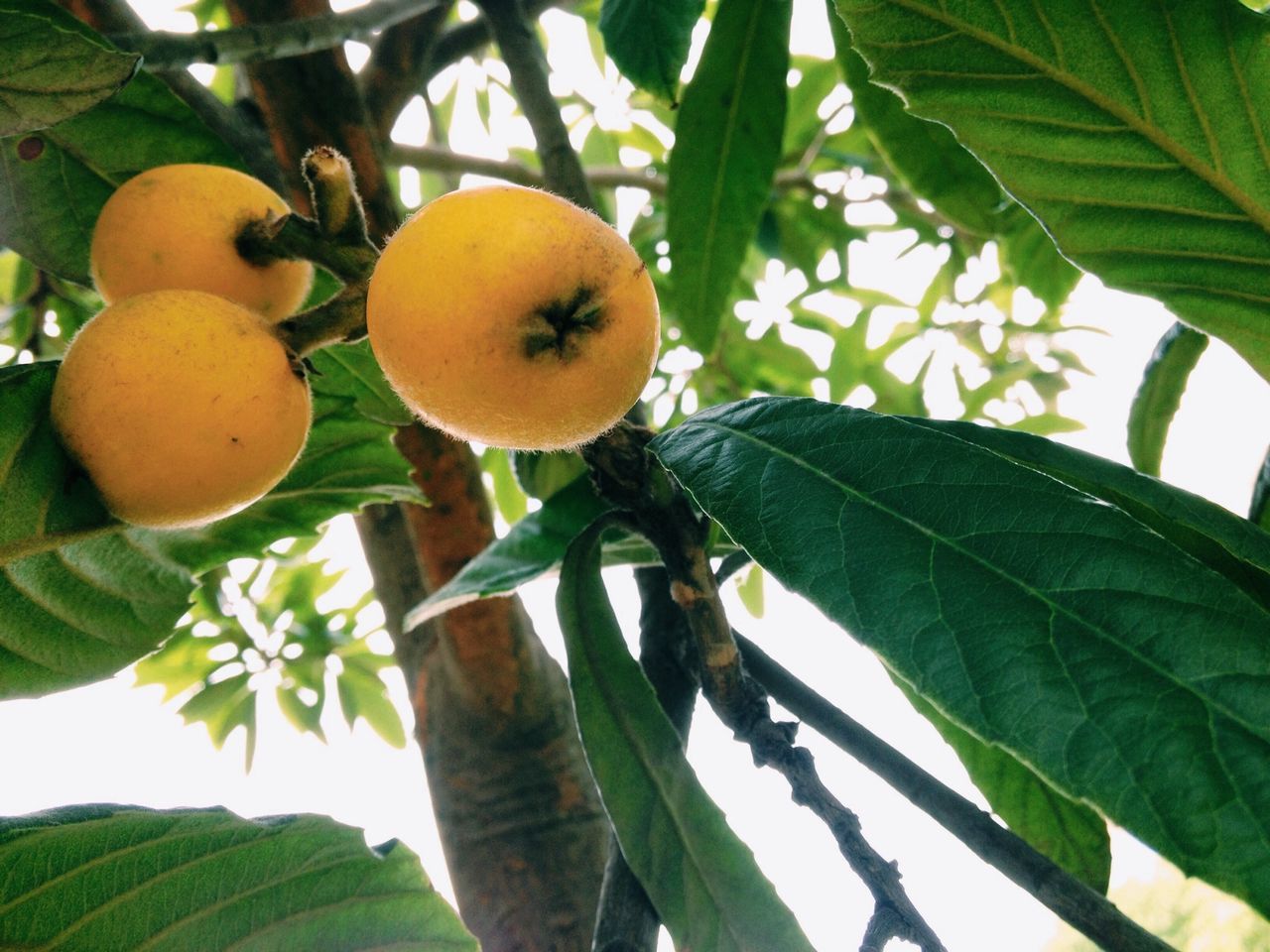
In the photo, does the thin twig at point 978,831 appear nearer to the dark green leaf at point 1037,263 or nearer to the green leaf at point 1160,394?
the green leaf at point 1160,394

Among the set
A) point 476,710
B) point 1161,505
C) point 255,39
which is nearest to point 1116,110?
point 1161,505

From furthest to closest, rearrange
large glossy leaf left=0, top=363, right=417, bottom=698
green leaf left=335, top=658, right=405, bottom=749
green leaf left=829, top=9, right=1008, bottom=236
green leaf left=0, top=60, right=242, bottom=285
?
green leaf left=335, top=658, right=405, bottom=749
green leaf left=829, top=9, right=1008, bottom=236
green leaf left=0, top=60, right=242, bottom=285
large glossy leaf left=0, top=363, right=417, bottom=698

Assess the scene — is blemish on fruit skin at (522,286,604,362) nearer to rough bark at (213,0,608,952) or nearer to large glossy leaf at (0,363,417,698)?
large glossy leaf at (0,363,417,698)

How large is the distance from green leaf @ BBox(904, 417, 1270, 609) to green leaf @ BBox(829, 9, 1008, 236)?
0.72 m

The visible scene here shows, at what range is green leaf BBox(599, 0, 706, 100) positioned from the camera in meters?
1.04

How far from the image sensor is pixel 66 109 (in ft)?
2.58

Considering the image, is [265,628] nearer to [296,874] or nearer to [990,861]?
[296,874]

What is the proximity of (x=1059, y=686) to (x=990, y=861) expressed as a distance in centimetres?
19

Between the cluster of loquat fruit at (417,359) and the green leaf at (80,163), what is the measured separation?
37 centimetres

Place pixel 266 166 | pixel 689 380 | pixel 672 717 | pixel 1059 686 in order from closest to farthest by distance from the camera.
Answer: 1. pixel 1059 686
2. pixel 672 717
3. pixel 266 166
4. pixel 689 380

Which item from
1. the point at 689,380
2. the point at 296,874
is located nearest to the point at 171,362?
the point at 296,874

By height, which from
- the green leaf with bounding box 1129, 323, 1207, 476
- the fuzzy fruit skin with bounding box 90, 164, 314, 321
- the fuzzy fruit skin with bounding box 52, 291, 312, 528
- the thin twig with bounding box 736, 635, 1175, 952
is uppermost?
the fuzzy fruit skin with bounding box 90, 164, 314, 321

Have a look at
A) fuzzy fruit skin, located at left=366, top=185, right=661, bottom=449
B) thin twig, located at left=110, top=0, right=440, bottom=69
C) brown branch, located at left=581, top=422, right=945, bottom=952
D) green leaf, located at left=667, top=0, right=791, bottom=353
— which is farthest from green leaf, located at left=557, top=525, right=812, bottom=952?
green leaf, located at left=667, top=0, right=791, bottom=353

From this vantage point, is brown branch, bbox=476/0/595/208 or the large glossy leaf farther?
brown branch, bbox=476/0/595/208
